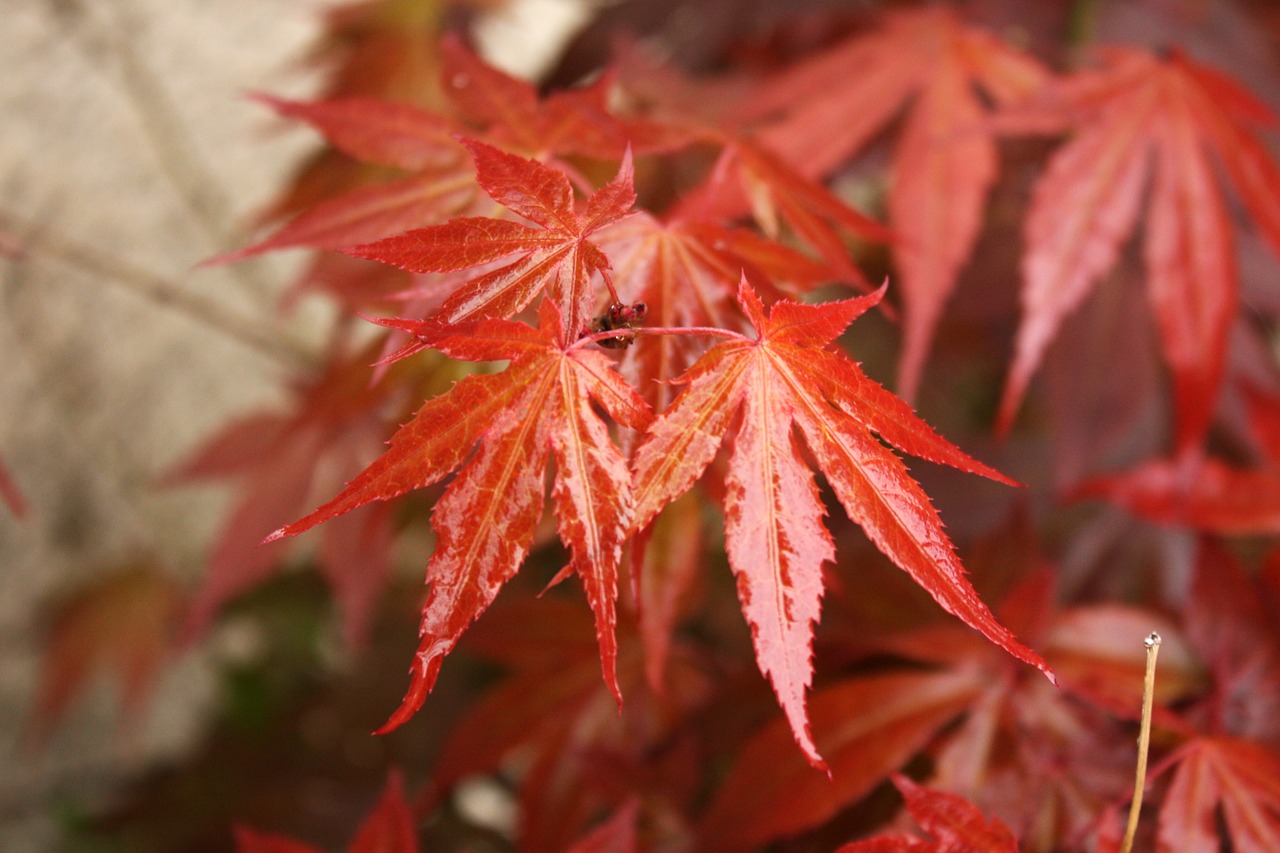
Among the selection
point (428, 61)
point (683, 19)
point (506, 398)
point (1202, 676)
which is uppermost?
point (683, 19)

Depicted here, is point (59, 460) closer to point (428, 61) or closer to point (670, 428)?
point (428, 61)

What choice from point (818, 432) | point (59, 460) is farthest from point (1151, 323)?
point (59, 460)

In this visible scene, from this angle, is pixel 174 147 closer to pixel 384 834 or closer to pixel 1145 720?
pixel 384 834

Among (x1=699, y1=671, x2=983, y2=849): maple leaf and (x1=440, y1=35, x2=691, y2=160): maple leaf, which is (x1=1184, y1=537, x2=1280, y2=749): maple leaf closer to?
(x1=699, y1=671, x2=983, y2=849): maple leaf

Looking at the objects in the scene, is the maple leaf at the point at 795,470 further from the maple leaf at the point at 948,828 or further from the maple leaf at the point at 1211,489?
the maple leaf at the point at 1211,489

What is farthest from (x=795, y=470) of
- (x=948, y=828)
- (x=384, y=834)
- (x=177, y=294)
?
(x=177, y=294)

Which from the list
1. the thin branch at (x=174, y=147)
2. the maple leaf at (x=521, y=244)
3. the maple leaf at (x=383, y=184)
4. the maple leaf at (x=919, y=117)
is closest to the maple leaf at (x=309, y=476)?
the maple leaf at (x=383, y=184)
